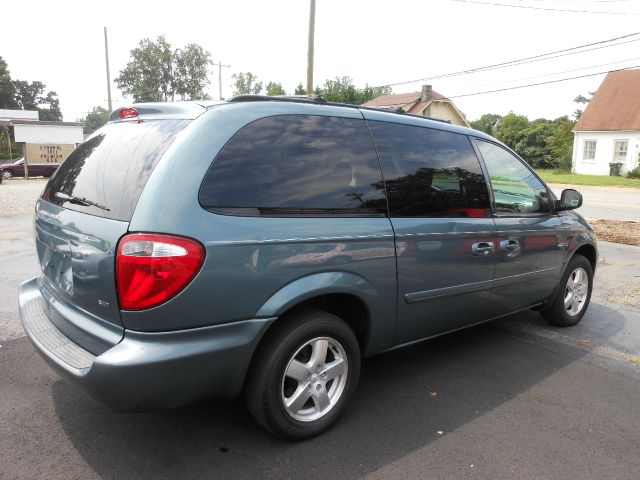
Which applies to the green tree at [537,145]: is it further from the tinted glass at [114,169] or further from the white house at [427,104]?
the tinted glass at [114,169]

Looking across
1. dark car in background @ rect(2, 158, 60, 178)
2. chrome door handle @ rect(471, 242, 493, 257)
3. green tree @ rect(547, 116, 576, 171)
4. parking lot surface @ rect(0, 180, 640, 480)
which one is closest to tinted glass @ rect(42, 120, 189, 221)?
parking lot surface @ rect(0, 180, 640, 480)

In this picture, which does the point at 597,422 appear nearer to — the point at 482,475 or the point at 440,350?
the point at 482,475

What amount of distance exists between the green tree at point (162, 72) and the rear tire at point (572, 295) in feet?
192

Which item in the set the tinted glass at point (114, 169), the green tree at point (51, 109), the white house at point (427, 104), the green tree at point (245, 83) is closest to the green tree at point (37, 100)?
the green tree at point (51, 109)

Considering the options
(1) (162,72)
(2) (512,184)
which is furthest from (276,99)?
(1) (162,72)

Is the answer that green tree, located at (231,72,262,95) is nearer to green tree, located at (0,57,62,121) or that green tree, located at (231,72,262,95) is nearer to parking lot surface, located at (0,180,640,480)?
green tree, located at (0,57,62,121)

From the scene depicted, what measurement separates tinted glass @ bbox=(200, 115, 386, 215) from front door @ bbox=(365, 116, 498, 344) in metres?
0.18

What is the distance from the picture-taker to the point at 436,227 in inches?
129

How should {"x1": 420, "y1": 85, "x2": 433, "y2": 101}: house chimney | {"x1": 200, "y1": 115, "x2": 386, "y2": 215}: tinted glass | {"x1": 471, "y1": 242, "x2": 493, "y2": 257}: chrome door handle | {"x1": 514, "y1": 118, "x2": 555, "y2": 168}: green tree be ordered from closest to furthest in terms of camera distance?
1. {"x1": 200, "y1": 115, "x2": 386, "y2": 215}: tinted glass
2. {"x1": 471, "y1": 242, "x2": 493, "y2": 257}: chrome door handle
3. {"x1": 420, "y1": 85, "x2": 433, "y2": 101}: house chimney
4. {"x1": 514, "y1": 118, "x2": 555, "y2": 168}: green tree

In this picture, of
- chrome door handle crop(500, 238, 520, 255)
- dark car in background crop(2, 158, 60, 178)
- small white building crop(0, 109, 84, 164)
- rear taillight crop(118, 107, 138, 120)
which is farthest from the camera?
dark car in background crop(2, 158, 60, 178)

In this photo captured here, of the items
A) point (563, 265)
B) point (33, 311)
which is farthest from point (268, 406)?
point (563, 265)

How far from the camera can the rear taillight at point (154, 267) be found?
7.35ft

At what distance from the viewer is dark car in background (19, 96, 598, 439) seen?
7.48 ft

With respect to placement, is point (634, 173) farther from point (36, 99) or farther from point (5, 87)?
point (36, 99)
